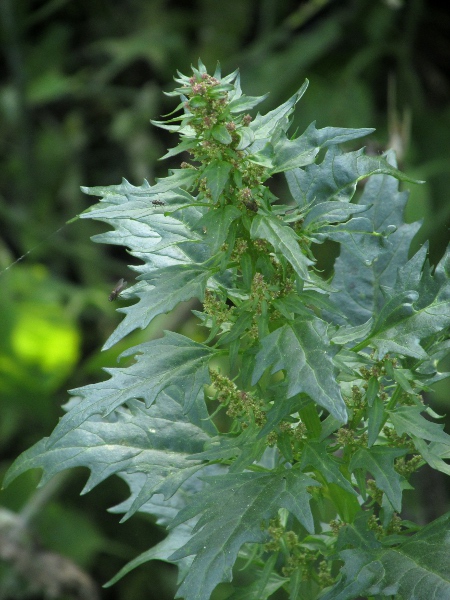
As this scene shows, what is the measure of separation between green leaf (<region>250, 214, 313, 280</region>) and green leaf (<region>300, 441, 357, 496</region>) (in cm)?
19

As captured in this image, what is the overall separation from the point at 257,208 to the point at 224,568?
1.07 feet

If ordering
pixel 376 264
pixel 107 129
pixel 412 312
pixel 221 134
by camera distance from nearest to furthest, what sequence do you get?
1. pixel 221 134
2. pixel 412 312
3. pixel 376 264
4. pixel 107 129

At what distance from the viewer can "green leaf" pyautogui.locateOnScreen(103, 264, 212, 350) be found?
72cm

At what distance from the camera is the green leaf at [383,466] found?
2.43ft

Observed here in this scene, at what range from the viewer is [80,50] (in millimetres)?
3596

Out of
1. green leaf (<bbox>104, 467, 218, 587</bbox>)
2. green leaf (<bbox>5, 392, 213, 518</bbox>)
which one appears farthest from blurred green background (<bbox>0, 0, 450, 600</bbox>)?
green leaf (<bbox>5, 392, 213, 518</bbox>)

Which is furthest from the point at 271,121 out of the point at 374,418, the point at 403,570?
the point at 403,570

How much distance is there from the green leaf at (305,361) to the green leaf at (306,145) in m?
0.14

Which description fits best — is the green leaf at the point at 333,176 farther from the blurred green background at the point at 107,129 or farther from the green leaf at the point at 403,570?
the blurred green background at the point at 107,129

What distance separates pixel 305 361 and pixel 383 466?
0.15 metres

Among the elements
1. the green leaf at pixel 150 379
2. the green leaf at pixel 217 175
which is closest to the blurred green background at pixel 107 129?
the green leaf at pixel 150 379

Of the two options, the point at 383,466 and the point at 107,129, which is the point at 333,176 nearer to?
the point at 383,466

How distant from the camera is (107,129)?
3416 millimetres

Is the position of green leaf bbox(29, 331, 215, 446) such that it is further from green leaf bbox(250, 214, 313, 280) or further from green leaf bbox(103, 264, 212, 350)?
green leaf bbox(250, 214, 313, 280)
